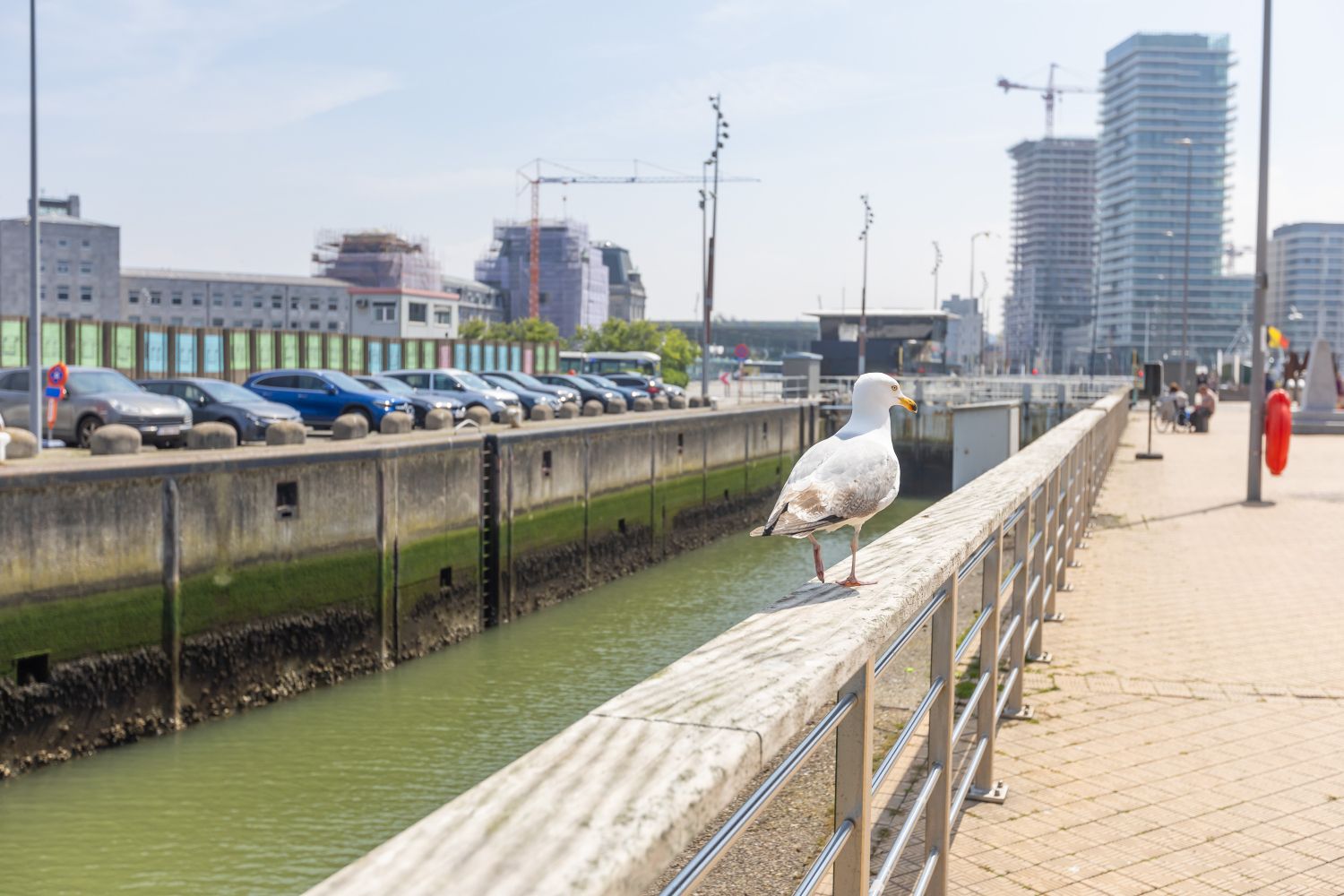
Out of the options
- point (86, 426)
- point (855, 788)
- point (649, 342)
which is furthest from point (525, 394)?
point (649, 342)

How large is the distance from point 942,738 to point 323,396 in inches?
1051

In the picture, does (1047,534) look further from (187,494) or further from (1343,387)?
(1343,387)

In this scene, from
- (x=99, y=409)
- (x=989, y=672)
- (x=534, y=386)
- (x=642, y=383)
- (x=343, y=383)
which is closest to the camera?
(x=989, y=672)

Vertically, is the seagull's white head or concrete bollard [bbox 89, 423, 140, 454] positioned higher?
the seagull's white head

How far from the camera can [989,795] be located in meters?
5.62

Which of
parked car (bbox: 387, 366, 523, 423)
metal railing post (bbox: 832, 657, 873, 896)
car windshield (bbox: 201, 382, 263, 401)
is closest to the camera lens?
metal railing post (bbox: 832, 657, 873, 896)

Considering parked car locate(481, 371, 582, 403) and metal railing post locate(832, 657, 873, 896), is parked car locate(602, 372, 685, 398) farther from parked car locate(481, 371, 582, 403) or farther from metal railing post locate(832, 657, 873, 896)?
metal railing post locate(832, 657, 873, 896)

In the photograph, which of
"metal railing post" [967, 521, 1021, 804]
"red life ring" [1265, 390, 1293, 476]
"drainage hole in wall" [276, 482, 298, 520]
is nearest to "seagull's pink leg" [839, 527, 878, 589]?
"metal railing post" [967, 521, 1021, 804]

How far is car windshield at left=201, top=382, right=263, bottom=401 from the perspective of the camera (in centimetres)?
2530

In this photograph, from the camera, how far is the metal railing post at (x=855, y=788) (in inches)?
102

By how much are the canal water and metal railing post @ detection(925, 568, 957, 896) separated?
273 inches

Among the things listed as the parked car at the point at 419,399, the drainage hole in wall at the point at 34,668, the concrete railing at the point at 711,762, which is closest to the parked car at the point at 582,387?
the parked car at the point at 419,399

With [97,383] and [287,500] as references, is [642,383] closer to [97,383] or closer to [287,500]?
[97,383]

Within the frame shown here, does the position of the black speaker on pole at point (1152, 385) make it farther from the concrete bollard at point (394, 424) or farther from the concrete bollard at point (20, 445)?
the concrete bollard at point (20, 445)
